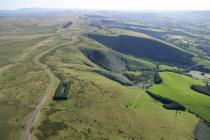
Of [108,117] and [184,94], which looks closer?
[108,117]

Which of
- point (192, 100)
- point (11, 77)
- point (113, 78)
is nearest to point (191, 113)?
point (192, 100)

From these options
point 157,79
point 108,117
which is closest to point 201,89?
point 157,79

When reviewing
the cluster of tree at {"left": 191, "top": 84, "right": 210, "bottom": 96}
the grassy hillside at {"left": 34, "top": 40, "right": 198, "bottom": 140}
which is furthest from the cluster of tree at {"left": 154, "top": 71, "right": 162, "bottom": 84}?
the grassy hillside at {"left": 34, "top": 40, "right": 198, "bottom": 140}

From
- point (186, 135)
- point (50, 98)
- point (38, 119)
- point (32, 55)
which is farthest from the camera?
point (32, 55)

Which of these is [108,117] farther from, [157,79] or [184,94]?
[157,79]

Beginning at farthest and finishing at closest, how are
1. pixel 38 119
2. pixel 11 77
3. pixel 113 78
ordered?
1. pixel 113 78
2. pixel 11 77
3. pixel 38 119

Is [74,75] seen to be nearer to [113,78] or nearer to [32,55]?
[113,78]

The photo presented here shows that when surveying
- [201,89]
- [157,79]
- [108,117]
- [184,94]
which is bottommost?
[201,89]

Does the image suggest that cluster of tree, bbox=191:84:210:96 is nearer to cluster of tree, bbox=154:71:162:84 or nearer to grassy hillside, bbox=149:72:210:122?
grassy hillside, bbox=149:72:210:122
